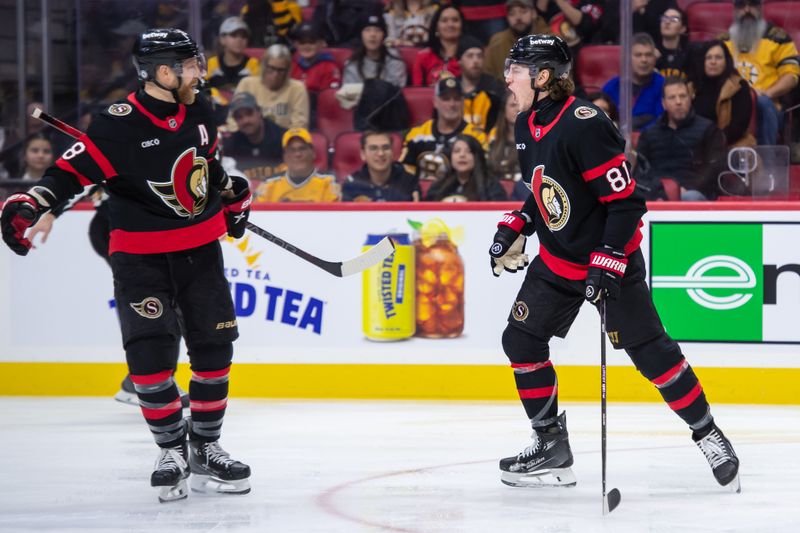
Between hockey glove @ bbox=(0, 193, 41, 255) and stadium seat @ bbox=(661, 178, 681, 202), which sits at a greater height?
stadium seat @ bbox=(661, 178, 681, 202)

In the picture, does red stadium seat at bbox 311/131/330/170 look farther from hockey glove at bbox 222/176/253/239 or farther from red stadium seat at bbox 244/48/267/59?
hockey glove at bbox 222/176/253/239

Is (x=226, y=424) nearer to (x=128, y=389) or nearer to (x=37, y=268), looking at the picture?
(x=128, y=389)

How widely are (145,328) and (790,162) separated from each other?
2.95 m

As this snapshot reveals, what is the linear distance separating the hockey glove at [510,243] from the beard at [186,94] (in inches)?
35.7

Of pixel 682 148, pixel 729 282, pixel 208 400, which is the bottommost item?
pixel 208 400

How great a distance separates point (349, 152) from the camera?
534cm

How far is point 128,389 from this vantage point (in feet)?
16.2

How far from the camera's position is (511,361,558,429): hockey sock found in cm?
337

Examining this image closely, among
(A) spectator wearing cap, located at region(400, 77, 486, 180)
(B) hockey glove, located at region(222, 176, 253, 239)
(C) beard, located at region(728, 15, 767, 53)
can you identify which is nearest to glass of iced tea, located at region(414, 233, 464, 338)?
(A) spectator wearing cap, located at region(400, 77, 486, 180)

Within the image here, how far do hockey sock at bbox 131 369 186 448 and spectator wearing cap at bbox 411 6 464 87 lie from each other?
2.56 metres

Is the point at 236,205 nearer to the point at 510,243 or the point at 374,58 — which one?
the point at 510,243

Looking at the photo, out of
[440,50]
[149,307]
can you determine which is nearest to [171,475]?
[149,307]

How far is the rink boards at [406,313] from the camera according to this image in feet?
16.0

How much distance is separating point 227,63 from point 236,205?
2.08 m
